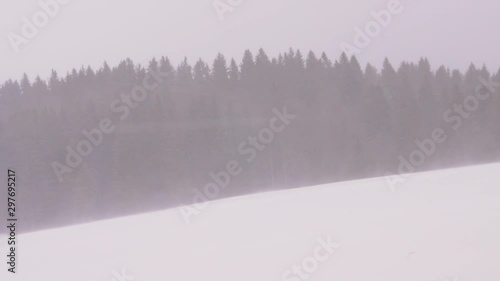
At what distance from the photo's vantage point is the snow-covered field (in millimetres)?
4191

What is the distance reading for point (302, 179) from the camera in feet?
104

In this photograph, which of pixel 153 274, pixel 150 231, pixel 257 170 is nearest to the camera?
pixel 153 274

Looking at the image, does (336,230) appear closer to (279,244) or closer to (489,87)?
(279,244)

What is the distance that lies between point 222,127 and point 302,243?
26122 millimetres

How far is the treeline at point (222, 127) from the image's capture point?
26922 mm

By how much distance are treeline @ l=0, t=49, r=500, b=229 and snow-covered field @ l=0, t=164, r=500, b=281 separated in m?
20.2

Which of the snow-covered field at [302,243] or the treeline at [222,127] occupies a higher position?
the treeline at [222,127]

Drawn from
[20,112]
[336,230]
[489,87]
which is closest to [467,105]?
[489,87]

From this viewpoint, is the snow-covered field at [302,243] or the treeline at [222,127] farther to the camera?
the treeline at [222,127]

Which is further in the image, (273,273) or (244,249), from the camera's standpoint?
(244,249)

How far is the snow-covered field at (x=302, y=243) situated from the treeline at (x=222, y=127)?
2024cm

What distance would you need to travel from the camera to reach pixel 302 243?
487 cm

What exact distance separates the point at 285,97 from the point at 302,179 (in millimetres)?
6069

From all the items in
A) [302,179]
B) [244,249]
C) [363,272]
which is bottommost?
[363,272]
